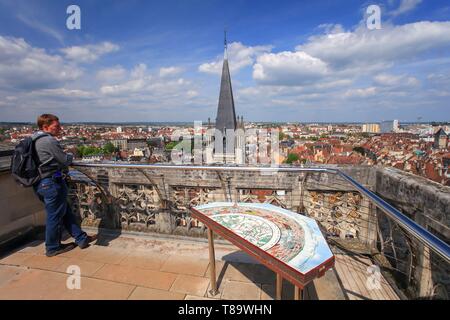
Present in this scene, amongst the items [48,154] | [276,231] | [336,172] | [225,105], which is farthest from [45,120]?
[225,105]

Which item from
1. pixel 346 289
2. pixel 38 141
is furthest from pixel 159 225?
pixel 346 289

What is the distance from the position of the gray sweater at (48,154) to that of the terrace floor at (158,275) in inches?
43.3

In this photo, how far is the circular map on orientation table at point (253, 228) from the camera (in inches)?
67.4

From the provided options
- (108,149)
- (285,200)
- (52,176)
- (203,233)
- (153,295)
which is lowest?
(108,149)

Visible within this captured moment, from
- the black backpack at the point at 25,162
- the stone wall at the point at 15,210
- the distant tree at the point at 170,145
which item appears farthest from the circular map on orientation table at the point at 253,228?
the distant tree at the point at 170,145

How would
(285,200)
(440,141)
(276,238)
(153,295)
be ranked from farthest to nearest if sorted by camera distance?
(440,141) < (285,200) < (153,295) < (276,238)

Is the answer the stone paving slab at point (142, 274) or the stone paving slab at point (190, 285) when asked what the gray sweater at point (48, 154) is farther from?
the stone paving slab at point (190, 285)

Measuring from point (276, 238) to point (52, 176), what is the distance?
107 inches

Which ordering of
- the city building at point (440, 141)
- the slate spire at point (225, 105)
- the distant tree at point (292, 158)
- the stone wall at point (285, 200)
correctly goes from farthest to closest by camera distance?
1. the city building at point (440, 141)
2. the distant tree at point (292, 158)
3. the slate spire at point (225, 105)
4. the stone wall at point (285, 200)

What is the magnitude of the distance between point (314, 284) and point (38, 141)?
3423 mm

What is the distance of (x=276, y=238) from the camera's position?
175cm

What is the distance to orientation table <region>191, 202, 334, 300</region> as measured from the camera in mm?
1436

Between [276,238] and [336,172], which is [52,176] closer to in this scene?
[276,238]
